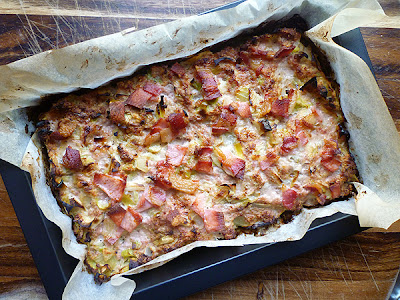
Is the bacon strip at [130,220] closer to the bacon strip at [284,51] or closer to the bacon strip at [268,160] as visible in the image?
the bacon strip at [268,160]

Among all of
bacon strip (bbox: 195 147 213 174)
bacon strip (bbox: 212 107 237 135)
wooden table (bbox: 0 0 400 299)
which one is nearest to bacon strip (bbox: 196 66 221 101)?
bacon strip (bbox: 212 107 237 135)

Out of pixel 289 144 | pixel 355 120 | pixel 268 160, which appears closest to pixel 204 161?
pixel 268 160

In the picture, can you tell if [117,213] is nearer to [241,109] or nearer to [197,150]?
[197,150]

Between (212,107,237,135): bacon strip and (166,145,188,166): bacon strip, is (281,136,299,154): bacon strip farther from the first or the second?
(166,145,188,166): bacon strip

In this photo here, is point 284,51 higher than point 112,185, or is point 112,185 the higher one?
point 284,51

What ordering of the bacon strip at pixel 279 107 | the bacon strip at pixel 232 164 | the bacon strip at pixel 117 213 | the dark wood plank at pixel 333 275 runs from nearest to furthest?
the bacon strip at pixel 117 213
the bacon strip at pixel 232 164
the bacon strip at pixel 279 107
the dark wood plank at pixel 333 275

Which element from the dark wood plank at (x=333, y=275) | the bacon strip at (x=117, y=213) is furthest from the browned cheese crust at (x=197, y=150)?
the dark wood plank at (x=333, y=275)

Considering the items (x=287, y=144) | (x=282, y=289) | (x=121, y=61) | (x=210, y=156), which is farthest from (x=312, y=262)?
(x=121, y=61)

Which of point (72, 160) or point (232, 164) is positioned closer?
point (72, 160)
